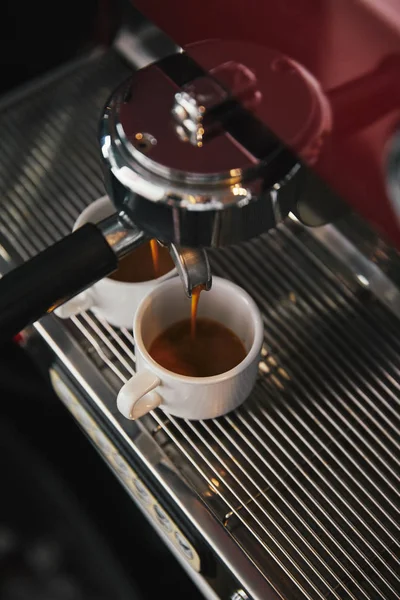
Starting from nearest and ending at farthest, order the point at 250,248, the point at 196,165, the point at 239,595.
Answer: the point at 196,165
the point at 239,595
the point at 250,248

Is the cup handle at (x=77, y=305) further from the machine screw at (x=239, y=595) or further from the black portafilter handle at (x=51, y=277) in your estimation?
the machine screw at (x=239, y=595)

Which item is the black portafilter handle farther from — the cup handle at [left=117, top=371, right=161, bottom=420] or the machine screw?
the machine screw

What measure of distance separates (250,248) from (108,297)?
137 mm

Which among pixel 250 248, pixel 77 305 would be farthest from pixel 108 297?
pixel 250 248

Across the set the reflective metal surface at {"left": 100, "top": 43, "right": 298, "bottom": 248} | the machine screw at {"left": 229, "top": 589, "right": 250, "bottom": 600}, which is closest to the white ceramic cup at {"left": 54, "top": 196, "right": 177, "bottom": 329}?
the reflective metal surface at {"left": 100, "top": 43, "right": 298, "bottom": 248}

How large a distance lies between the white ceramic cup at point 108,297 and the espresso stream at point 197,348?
0.03 m

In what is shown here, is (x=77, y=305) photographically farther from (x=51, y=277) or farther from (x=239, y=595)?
(x=239, y=595)

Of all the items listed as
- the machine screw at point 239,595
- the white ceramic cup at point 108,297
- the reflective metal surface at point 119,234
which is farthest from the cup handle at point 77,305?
Answer: the machine screw at point 239,595

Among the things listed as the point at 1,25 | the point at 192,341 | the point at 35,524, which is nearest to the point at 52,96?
the point at 1,25

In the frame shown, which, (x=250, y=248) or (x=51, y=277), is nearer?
(x=51, y=277)

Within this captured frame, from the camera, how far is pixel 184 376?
465 mm

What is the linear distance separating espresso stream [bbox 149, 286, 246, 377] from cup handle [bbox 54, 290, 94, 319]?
59 mm

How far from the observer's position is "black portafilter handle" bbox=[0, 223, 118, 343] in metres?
0.40

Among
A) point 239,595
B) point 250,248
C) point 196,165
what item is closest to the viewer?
point 196,165
